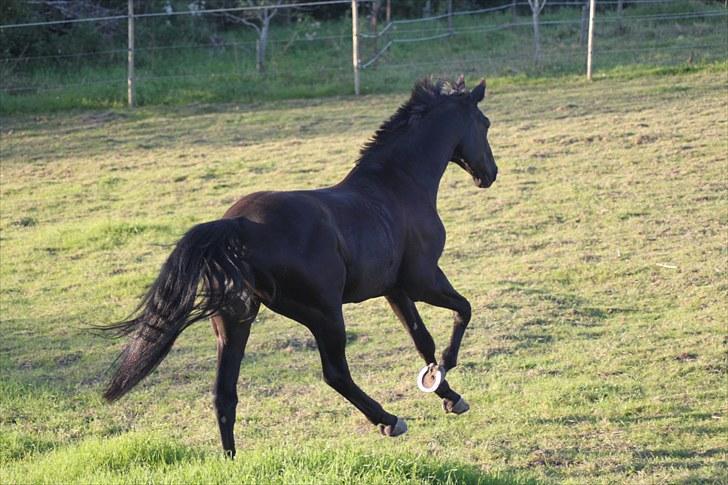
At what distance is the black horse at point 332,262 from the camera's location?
17.2 feet

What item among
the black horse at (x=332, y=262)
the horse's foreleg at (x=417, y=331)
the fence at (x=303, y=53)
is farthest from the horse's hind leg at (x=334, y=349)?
the fence at (x=303, y=53)

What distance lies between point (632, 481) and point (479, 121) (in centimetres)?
254

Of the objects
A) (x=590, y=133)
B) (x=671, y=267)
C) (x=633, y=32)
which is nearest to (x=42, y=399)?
(x=671, y=267)

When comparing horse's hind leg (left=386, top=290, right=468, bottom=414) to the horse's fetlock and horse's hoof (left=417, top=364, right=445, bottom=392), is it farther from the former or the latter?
the horse's fetlock

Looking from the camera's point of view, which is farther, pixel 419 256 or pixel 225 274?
pixel 419 256

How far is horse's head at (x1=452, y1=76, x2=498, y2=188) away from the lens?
719cm

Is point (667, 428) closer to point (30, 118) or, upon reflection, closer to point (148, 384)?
point (148, 384)

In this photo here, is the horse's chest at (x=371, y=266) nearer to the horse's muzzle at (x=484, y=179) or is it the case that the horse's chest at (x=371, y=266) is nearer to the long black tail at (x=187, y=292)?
the long black tail at (x=187, y=292)

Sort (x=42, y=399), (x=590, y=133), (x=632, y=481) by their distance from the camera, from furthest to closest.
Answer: (x=590, y=133) < (x=42, y=399) < (x=632, y=481)

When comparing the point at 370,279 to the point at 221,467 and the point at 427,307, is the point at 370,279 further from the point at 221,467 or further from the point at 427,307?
the point at 427,307

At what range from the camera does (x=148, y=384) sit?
8188mm

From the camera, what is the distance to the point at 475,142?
7.27 meters

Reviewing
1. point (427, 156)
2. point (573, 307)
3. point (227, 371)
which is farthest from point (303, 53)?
point (227, 371)

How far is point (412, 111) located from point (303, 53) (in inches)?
559
